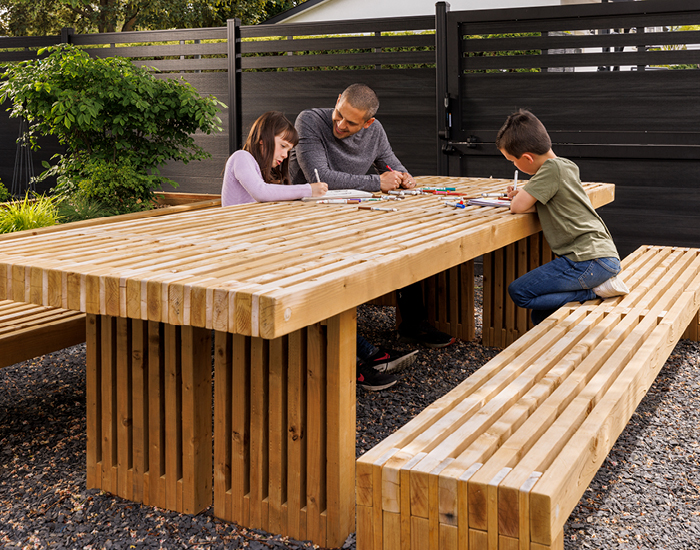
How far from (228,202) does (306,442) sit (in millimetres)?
1884

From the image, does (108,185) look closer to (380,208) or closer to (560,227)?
(380,208)

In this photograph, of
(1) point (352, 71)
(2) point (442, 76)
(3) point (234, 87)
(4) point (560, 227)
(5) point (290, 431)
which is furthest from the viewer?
(3) point (234, 87)

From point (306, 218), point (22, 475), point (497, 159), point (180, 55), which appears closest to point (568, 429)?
point (306, 218)

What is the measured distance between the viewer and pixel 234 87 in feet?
22.7

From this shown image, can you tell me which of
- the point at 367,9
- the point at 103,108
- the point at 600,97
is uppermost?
the point at 367,9

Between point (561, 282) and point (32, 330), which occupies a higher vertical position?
point (561, 282)

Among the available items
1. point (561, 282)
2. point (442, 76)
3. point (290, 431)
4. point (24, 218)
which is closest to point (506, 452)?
point (290, 431)

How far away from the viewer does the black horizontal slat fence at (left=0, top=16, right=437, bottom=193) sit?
6270 millimetres

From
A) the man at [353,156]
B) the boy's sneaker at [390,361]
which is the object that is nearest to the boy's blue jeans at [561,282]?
the boy's sneaker at [390,361]

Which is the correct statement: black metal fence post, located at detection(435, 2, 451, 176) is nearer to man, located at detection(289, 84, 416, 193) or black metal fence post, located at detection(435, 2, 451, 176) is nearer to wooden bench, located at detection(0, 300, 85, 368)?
man, located at detection(289, 84, 416, 193)

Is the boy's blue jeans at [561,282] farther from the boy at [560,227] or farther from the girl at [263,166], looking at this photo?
the girl at [263,166]

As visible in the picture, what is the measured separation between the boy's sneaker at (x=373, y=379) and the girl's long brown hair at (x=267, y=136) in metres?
1.13

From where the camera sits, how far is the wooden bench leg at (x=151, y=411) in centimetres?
224

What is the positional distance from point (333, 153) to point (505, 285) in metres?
1.30
